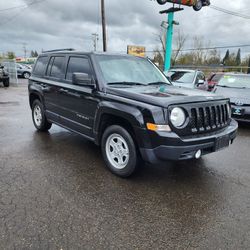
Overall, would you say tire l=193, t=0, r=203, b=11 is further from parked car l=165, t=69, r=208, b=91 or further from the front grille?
the front grille

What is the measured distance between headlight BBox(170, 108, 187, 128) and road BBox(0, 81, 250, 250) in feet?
3.23

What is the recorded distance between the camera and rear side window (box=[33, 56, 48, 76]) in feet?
18.8

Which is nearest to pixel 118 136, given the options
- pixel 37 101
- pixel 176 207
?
pixel 176 207

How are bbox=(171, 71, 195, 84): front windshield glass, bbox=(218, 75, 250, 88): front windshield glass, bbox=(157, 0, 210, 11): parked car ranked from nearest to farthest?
bbox=(218, 75, 250, 88): front windshield glass → bbox=(171, 71, 195, 84): front windshield glass → bbox=(157, 0, 210, 11): parked car

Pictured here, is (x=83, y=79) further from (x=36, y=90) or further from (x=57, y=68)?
(x=36, y=90)

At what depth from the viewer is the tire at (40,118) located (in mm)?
6027

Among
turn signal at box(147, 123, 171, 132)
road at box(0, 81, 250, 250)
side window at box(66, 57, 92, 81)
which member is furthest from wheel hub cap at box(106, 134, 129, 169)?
side window at box(66, 57, 92, 81)

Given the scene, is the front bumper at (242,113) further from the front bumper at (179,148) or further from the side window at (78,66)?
the side window at (78,66)

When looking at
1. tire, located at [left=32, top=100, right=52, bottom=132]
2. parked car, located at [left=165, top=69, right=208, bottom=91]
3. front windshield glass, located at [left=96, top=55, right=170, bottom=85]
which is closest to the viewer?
front windshield glass, located at [left=96, top=55, right=170, bottom=85]

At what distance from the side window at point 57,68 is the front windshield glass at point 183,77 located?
6.21 m

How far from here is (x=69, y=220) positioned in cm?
278

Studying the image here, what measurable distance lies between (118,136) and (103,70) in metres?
1.18

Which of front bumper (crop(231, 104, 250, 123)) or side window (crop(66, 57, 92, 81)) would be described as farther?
front bumper (crop(231, 104, 250, 123))

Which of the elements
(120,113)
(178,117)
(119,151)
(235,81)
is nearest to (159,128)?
(178,117)
